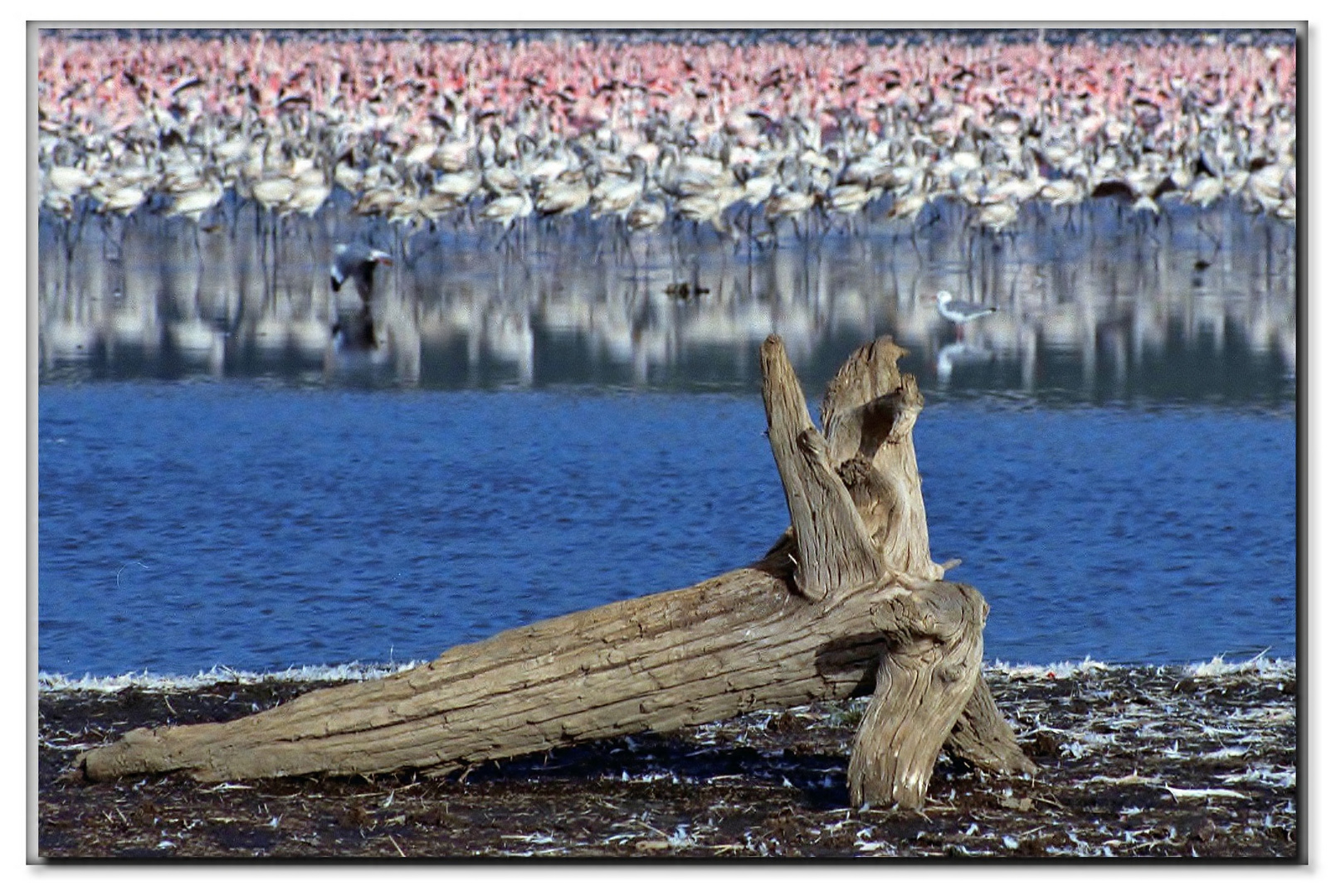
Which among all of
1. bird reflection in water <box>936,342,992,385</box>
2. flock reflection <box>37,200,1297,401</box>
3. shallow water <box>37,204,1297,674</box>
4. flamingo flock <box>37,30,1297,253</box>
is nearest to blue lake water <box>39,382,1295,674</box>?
shallow water <box>37,204,1297,674</box>

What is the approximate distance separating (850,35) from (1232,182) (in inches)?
337

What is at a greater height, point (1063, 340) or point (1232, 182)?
point (1232, 182)

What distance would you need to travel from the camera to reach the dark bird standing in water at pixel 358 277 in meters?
10.3

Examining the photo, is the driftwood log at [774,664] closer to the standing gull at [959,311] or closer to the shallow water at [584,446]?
the shallow water at [584,446]

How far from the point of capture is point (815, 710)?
434 centimetres

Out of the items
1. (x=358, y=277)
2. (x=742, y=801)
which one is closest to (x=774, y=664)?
(x=742, y=801)

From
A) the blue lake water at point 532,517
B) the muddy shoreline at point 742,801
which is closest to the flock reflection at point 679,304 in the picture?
the blue lake water at point 532,517

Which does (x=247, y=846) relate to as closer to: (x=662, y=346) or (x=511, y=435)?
(x=511, y=435)

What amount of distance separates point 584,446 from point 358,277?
4.04m

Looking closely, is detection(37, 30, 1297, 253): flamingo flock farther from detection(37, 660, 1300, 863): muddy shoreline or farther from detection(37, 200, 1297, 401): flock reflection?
detection(37, 660, 1300, 863): muddy shoreline

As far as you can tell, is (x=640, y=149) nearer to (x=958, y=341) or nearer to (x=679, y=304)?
(x=679, y=304)

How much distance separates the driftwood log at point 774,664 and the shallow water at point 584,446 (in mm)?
1293

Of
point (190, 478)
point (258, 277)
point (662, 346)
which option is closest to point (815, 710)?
point (190, 478)

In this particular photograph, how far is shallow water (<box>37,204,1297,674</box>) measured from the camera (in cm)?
554
